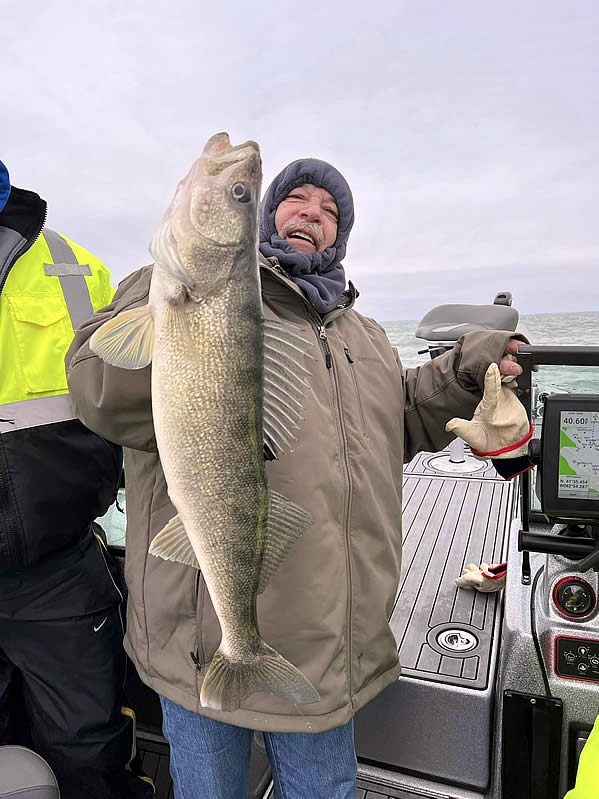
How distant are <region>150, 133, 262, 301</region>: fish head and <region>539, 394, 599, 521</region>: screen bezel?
1085 mm

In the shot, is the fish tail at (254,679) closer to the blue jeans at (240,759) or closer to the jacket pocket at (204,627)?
the jacket pocket at (204,627)

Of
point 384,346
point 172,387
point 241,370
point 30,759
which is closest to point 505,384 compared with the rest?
point 384,346

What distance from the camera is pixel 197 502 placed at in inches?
49.3

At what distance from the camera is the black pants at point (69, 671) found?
6.56ft

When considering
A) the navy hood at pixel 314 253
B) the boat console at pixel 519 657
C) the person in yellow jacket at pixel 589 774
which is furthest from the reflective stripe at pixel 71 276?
the person in yellow jacket at pixel 589 774

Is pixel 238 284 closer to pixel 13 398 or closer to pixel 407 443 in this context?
pixel 13 398

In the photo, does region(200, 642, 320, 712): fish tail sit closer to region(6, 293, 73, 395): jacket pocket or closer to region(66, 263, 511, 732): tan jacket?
region(66, 263, 511, 732): tan jacket

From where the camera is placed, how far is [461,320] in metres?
5.07

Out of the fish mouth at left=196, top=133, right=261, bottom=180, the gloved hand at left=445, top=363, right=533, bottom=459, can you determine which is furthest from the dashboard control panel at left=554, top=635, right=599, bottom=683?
the fish mouth at left=196, top=133, right=261, bottom=180

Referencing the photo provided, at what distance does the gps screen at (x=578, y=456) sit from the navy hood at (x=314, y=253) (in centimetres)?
82

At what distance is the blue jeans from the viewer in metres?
1.72

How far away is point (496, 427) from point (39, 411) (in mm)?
1479

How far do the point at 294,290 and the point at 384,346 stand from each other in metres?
0.47

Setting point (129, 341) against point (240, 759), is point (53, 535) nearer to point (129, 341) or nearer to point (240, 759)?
point (240, 759)
